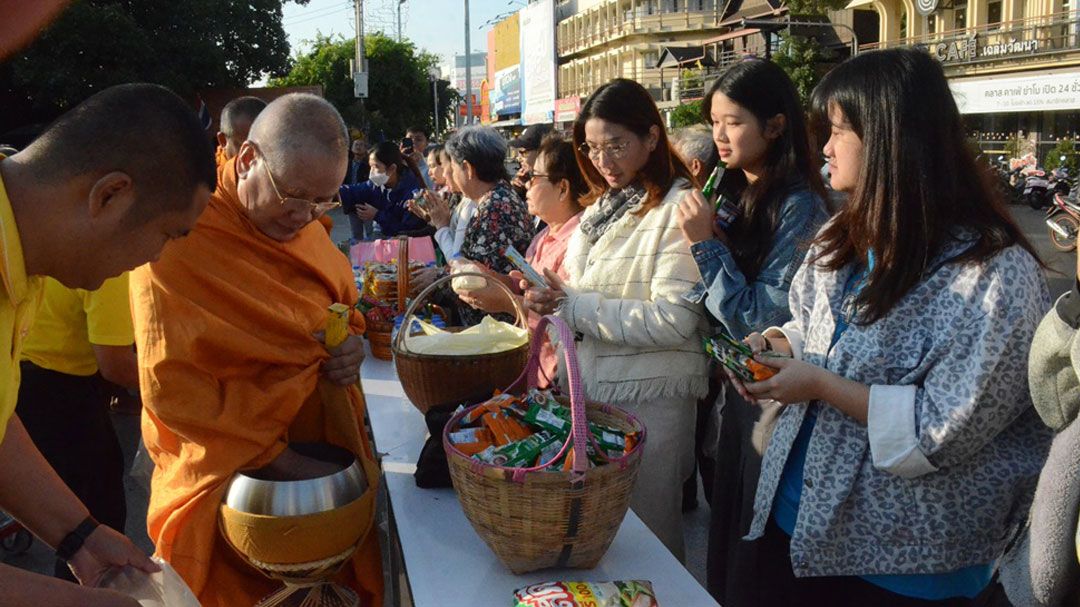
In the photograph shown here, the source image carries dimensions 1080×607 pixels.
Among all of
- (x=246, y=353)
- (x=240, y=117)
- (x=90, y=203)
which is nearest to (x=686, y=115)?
(x=240, y=117)

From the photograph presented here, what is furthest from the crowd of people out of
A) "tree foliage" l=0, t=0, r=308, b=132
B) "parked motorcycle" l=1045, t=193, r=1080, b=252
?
"tree foliage" l=0, t=0, r=308, b=132

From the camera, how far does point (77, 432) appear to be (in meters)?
2.67

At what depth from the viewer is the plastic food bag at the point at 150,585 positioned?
1.69 metres

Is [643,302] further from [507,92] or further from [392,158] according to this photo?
[507,92]

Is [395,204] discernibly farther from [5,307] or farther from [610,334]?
[5,307]

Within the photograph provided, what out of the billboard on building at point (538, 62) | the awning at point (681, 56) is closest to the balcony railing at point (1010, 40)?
the awning at point (681, 56)

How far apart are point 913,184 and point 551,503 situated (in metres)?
0.92

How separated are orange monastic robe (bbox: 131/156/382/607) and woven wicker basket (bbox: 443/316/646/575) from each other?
1.67 feet

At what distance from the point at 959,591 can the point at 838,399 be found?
488 mm

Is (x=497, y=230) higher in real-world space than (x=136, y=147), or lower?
lower

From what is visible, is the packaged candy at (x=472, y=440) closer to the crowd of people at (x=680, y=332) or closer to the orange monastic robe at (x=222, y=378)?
the orange monastic robe at (x=222, y=378)

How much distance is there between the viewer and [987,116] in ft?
81.9

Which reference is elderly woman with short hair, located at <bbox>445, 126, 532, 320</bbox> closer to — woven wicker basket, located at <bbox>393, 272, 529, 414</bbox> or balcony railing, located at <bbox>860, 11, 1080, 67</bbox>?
woven wicker basket, located at <bbox>393, 272, 529, 414</bbox>

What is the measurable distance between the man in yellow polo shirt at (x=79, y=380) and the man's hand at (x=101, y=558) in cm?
89
